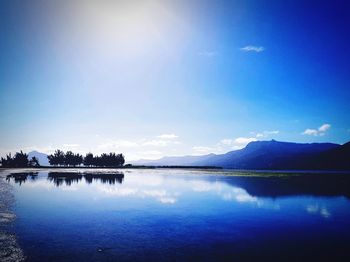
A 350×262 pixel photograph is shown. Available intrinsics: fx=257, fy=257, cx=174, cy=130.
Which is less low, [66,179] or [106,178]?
[66,179]

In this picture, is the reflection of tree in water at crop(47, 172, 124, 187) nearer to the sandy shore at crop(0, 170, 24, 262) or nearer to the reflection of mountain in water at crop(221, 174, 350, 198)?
the sandy shore at crop(0, 170, 24, 262)

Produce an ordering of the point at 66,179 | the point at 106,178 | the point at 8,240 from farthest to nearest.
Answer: the point at 106,178, the point at 66,179, the point at 8,240

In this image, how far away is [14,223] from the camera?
2542 cm

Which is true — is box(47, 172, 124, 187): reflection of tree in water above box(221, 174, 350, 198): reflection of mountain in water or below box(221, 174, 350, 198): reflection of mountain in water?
above

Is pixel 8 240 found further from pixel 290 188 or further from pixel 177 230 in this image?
pixel 290 188

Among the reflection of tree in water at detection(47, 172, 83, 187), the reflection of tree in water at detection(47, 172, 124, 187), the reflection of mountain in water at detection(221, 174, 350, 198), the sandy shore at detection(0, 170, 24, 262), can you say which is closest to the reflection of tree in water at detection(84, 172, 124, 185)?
the reflection of tree in water at detection(47, 172, 124, 187)

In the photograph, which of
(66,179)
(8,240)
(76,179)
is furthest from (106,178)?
(8,240)

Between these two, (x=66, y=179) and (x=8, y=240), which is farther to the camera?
(x=66, y=179)

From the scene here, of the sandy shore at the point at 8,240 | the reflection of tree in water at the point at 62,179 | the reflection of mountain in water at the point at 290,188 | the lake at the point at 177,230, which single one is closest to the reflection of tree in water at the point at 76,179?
the reflection of tree in water at the point at 62,179

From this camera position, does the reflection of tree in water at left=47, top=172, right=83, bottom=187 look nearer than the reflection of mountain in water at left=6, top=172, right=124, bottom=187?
Yes

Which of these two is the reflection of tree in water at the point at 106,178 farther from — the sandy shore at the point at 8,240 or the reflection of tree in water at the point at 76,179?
the sandy shore at the point at 8,240

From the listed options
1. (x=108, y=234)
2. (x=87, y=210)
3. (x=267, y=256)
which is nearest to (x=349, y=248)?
(x=267, y=256)

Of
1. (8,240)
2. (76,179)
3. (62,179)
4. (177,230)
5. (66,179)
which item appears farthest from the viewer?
(76,179)

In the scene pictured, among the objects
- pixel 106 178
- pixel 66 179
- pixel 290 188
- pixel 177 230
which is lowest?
pixel 290 188
